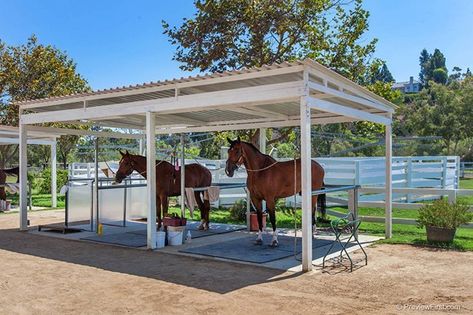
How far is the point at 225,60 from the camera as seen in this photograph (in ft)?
44.4

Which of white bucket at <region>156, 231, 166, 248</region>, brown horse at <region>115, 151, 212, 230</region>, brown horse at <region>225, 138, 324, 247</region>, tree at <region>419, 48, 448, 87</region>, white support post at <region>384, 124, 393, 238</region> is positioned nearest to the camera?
white bucket at <region>156, 231, 166, 248</region>

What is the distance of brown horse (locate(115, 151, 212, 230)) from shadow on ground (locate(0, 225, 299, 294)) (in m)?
1.99

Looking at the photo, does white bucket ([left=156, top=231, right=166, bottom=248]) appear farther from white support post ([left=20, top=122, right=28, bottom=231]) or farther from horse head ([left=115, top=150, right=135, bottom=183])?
white support post ([left=20, top=122, right=28, bottom=231])

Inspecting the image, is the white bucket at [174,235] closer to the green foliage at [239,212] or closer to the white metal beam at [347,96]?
the white metal beam at [347,96]

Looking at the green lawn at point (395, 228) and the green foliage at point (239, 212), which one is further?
the green foliage at point (239, 212)

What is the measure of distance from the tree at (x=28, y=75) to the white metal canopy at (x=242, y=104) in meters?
10.3

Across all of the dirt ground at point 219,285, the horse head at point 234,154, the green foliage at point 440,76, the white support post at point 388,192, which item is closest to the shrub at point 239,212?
the horse head at point 234,154

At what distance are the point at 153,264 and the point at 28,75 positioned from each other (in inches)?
656

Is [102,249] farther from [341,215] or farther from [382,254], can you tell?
[341,215]

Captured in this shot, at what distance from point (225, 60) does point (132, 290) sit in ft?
29.7

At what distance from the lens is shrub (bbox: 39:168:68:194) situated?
22.2 metres

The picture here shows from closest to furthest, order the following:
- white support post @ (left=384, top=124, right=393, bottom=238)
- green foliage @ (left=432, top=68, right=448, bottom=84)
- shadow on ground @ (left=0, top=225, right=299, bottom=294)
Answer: shadow on ground @ (left=0, top=225, right=299, bottom=294)
white support post @ (left=384, top=124, right=393, bottom=238)
green foliage @ (left=432, top=68, right=448, bottom=84)

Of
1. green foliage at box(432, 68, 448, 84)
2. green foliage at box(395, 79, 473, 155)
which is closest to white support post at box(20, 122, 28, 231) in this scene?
green foliage at box(395, 79, 473, 155)

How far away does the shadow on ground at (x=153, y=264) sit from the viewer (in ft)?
20.5
